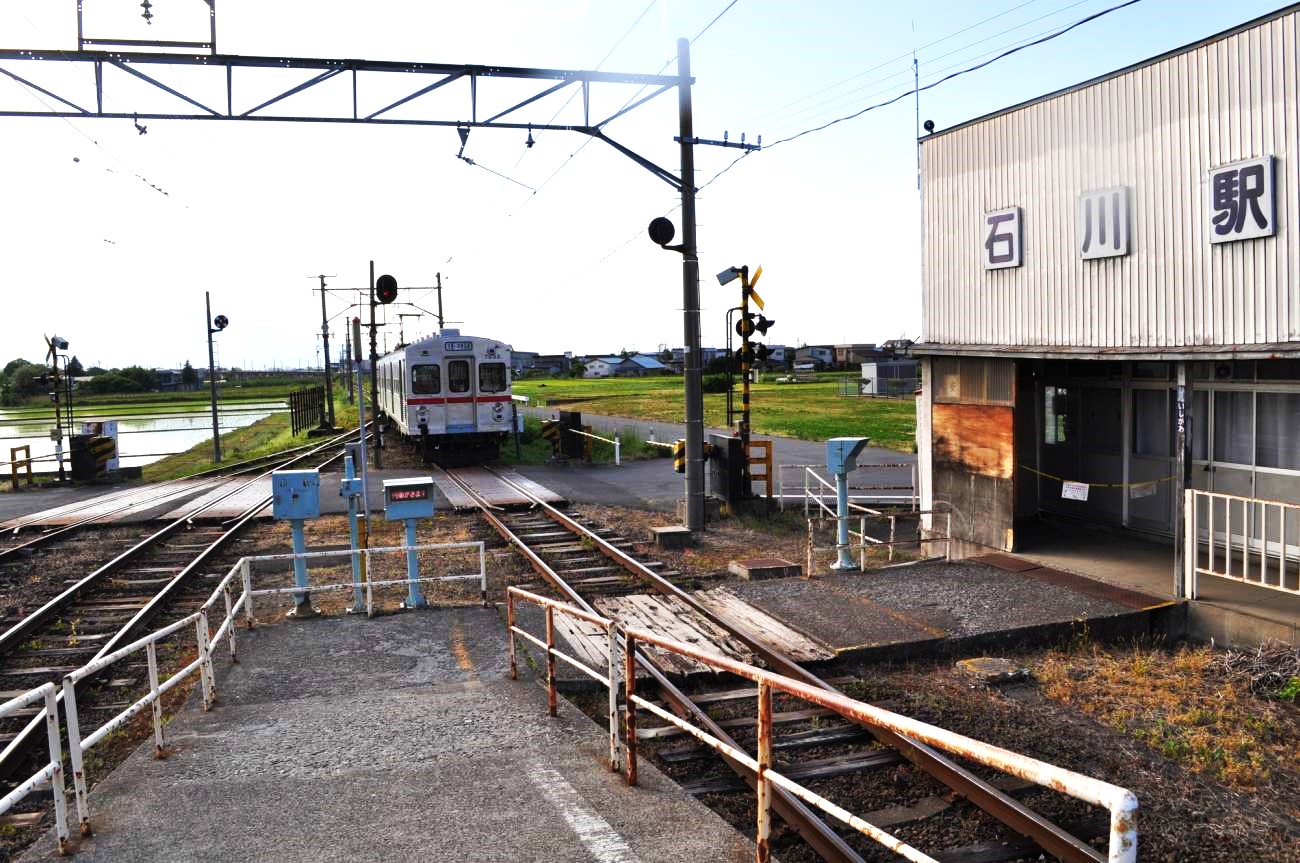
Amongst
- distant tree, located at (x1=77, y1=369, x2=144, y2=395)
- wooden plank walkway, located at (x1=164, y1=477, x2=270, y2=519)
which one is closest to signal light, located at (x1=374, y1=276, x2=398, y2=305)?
wooden plank walkway, located at (x1=164, y1=477, x2=270, y2=519)

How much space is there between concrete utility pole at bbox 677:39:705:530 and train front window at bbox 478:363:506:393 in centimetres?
1200

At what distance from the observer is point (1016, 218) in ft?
37.1

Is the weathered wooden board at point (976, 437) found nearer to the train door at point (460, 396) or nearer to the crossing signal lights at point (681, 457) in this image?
the crossing signal lights at point (681, 457)

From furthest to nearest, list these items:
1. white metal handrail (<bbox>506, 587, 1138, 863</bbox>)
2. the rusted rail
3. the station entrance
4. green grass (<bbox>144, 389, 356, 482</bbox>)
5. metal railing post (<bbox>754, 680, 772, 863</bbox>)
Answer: green grass (<bbox>144, 389, 356, 482</bbox>)
the station entrance
the rusted rail
metal railing post (<bbox>754, 680, 772, 863</bbox>)
white metal handrail (<bbox>506, 587, 1138, 863</bbox>)

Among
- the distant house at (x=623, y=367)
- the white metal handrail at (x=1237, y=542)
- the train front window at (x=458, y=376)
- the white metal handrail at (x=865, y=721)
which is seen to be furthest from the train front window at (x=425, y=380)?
the distant house at (x=623, y=367)

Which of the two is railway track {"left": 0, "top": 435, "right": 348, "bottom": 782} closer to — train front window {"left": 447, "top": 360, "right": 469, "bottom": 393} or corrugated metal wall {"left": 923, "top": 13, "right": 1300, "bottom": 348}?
train front window {"left": 447, "top": 360, "right": 469, "bottom": 393}

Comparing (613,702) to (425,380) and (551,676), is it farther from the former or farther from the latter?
(425,380)

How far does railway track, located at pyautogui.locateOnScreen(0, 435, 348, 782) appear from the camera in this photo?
815 cm

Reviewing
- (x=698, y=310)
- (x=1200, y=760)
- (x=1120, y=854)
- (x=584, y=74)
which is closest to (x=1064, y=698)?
(x=1200, y=760)

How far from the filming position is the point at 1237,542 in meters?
10.6

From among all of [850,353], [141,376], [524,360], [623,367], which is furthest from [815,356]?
[141,376]

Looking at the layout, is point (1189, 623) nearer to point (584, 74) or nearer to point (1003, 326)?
point (1003, 326)

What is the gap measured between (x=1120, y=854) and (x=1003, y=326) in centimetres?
981

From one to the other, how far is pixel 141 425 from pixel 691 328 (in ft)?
196
